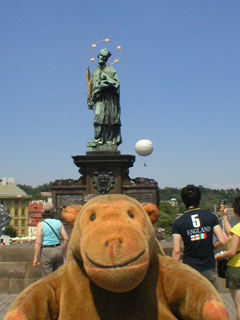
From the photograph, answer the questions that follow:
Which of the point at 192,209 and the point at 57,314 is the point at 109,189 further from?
the point at 57,314

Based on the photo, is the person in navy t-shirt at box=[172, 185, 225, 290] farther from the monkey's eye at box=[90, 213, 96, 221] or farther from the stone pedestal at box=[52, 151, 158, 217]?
the stone pedestal at box=[52, 151, 158, 217]

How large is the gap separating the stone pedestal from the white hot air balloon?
2.78 feet

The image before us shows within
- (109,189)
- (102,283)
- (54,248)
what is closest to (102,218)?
(102,283)

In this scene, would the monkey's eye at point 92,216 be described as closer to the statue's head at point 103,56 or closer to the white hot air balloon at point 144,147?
the white hot air balloon at point 144,147

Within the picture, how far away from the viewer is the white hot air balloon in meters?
14.3

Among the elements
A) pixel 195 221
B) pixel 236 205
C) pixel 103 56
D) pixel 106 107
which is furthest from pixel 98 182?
pixel 195 221

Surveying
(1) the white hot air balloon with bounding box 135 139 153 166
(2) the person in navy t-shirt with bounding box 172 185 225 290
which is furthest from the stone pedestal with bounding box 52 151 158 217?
(2) the person in navy t-shirt with bounding box 172 185 225 290

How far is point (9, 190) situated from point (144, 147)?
75.5 meters

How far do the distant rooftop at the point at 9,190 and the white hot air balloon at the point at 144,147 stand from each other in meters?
72.1

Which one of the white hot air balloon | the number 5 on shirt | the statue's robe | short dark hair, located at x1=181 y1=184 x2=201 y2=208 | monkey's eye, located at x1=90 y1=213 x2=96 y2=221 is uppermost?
the statue's robe

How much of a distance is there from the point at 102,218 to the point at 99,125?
1163 centimetres

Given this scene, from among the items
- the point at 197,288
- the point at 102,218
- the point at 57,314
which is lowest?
the point at 57,314

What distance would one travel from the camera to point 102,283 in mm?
2582

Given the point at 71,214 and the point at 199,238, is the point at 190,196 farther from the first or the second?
the point at 71,214
